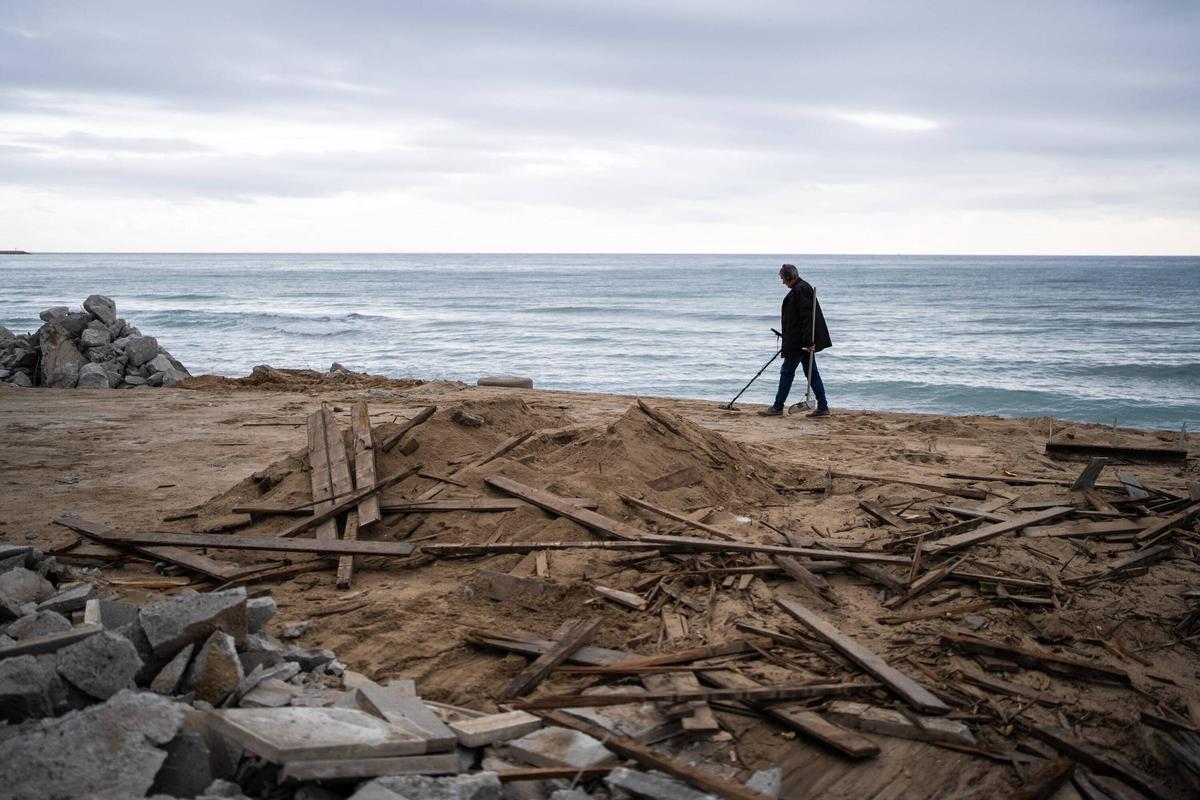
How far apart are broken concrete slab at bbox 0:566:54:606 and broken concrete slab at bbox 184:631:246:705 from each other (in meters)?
1.62

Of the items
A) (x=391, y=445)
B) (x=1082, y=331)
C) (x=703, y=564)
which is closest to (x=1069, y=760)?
(x=703, y=564)

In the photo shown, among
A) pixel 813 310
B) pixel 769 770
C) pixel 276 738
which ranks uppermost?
pixel 813 310

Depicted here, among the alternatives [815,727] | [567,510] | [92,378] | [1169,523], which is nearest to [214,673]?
[815,727]

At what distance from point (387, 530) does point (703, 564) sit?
2.44 meters

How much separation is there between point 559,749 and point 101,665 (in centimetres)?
193

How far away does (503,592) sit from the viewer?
5.21m

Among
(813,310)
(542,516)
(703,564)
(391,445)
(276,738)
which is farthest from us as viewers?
(813,310)

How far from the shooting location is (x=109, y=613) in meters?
4.34

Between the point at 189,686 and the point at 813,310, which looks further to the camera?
the point at 813,310

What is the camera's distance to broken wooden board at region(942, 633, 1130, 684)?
13.8 feet

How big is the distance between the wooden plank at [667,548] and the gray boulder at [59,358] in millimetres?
12149

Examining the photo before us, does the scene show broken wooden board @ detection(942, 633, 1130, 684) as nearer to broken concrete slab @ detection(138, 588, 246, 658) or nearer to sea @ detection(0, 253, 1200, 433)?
broken concrete slab @ detection(138, 588, 246, 658)

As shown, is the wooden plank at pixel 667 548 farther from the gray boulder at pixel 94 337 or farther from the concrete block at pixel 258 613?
the gray boulder at pixel 94 337

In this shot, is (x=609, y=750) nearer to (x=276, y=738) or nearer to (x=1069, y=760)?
(x=276, y=738)
